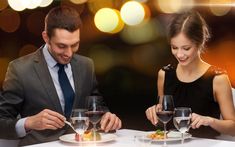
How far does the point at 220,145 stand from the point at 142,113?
140cm

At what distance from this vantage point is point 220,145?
205cm

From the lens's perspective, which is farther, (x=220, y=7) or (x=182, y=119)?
(x=220, y=7)

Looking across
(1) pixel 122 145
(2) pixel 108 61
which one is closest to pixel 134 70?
(2) pixel 108 61

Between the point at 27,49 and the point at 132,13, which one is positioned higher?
the point at 132,13

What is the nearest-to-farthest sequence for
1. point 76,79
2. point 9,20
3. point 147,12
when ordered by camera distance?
→ point 76,79 < point 147,12 < point 9,20

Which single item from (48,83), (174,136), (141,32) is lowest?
(174,136)

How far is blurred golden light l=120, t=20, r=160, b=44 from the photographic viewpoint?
3225 millimetres

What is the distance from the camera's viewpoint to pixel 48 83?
2.69m

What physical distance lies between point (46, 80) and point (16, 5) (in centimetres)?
111

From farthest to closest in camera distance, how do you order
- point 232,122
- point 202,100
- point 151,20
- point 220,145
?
point 151,20 < point 202,100 < point 232,122 < point 220,145

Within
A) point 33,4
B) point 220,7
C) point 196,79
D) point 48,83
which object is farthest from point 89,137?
point 33,4

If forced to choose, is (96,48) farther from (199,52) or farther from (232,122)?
(232,122)

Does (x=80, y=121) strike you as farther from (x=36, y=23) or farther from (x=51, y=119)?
(x=36, y=23)

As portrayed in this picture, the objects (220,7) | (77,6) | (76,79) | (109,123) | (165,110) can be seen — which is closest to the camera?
(165,110)
